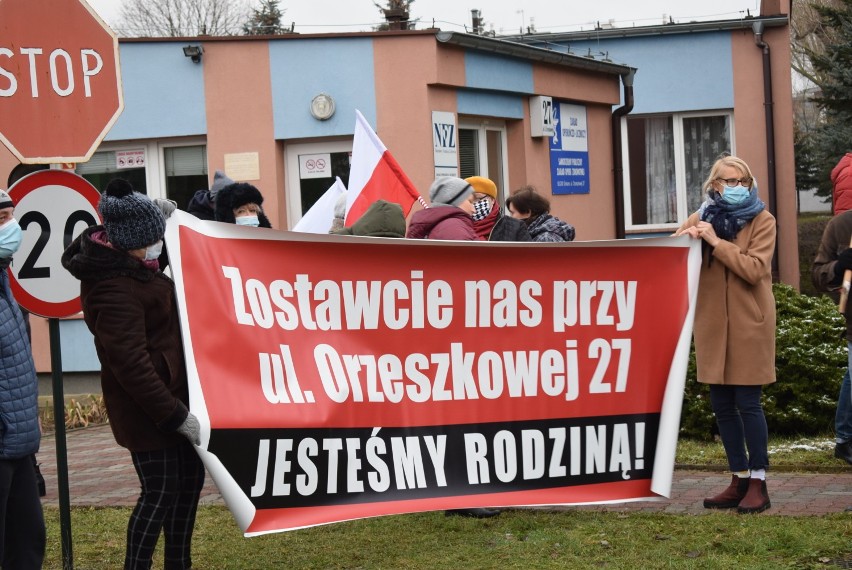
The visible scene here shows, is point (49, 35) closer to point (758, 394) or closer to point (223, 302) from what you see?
point (223, 302)

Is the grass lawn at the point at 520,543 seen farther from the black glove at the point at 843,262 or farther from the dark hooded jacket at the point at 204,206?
the dark hooded jacket at the point at 204,206

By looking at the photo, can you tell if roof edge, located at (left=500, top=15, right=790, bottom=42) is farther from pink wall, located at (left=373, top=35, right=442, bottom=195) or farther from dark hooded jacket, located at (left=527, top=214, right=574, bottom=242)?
dark hooded jacket, located at (left=527, top=214, right=574, bottom=242)

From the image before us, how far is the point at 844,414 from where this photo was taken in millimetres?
8211

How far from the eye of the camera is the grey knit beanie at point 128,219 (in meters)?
5.32

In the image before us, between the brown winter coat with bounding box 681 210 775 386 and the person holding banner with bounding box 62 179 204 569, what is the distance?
3022 mm

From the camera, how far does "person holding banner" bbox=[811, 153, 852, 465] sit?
7.16m

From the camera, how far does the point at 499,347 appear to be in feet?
21.0

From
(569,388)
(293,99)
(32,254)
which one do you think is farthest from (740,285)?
(293,99)

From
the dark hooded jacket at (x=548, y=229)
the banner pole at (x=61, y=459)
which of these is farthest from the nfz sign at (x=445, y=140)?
the banner pole at (x=61, y=459)

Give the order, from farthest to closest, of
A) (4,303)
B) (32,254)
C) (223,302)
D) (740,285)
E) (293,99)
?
(293,99) → (740,285) → (32,254) → (223,302) → (4,303)

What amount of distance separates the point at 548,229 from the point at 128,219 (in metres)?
3.80

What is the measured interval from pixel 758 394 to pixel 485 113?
8027mm

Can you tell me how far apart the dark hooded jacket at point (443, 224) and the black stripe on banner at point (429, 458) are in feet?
4.60

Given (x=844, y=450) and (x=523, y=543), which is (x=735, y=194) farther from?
(x=844, y=450)
